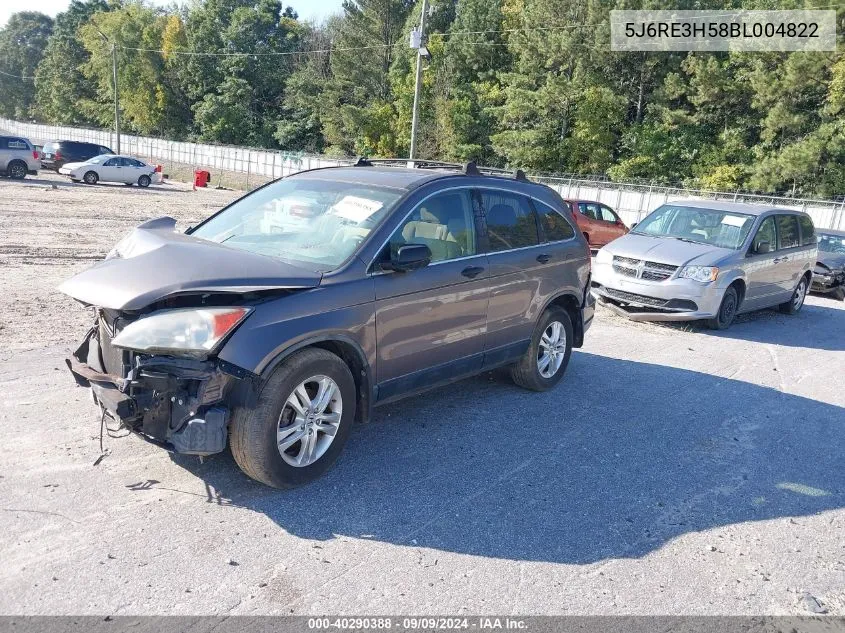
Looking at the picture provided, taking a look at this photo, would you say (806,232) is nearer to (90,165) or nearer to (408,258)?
(408,258)

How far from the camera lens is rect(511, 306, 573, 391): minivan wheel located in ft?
20.2

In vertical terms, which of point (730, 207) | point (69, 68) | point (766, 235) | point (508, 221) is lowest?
point (766, 235)

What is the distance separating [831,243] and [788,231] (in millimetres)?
6229

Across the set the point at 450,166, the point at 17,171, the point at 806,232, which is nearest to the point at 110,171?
the point at 17,171

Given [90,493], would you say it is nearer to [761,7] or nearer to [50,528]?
[50,528]

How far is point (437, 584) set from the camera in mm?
3348

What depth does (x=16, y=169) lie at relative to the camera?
26.6 m

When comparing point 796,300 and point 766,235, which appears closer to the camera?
point 766,235

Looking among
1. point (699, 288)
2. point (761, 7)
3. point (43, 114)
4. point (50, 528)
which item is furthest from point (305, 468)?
point (43, 114)

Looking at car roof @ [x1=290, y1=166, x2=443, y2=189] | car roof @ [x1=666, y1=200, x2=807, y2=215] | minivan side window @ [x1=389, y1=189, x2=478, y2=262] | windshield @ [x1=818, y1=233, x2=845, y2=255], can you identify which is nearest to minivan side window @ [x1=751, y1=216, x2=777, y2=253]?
car roof @ [x1=666, y1=200, x2=807, y2=215]

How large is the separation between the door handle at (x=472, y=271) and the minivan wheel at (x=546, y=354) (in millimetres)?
1124

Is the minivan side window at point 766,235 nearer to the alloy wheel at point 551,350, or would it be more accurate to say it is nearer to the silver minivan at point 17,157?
the alloy wheel at point 551,350

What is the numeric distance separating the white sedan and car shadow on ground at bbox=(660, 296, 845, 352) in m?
27.4

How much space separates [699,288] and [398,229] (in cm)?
635
